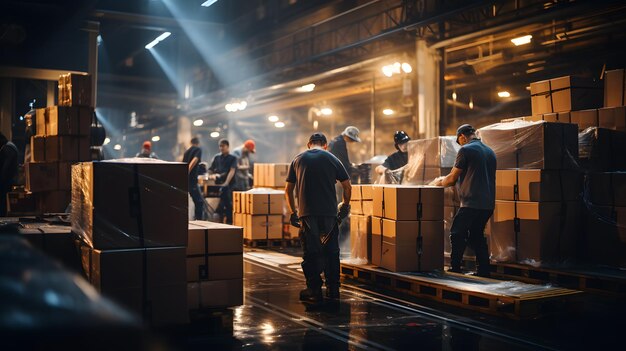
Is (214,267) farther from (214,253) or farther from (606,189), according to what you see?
(606,189)

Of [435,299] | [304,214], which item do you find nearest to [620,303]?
[435,299]

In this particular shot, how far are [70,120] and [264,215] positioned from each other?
410 cm

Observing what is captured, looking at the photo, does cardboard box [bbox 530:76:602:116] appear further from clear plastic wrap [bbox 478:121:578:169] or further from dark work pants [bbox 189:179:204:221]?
dark work pants [bbox 189:179:204:221]

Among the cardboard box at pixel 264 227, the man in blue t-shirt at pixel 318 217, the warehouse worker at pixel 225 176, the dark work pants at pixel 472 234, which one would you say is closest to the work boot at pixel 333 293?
the man in blue t-shirt at pixel 318 217

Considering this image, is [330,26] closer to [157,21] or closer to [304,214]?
[157,21]

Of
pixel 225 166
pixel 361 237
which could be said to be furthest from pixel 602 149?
pixel 225 166

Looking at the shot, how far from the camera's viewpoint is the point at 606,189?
7539 millimetres

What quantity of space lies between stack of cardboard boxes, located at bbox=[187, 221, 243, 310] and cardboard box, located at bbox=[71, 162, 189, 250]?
0.47m

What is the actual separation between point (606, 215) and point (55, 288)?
23.8 ft

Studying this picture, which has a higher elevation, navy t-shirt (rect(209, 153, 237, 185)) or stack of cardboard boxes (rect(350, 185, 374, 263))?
navy t-shirt (rect(209, 153, 237, 185))

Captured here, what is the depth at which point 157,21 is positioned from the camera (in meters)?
15.3

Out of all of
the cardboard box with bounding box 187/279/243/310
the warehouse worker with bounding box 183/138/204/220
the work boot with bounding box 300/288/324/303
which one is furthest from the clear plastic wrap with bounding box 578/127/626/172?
the warehouse worker with bounding box 183/138/204/220

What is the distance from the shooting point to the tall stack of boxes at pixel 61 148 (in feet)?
27.1

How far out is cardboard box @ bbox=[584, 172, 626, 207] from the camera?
291 inches
